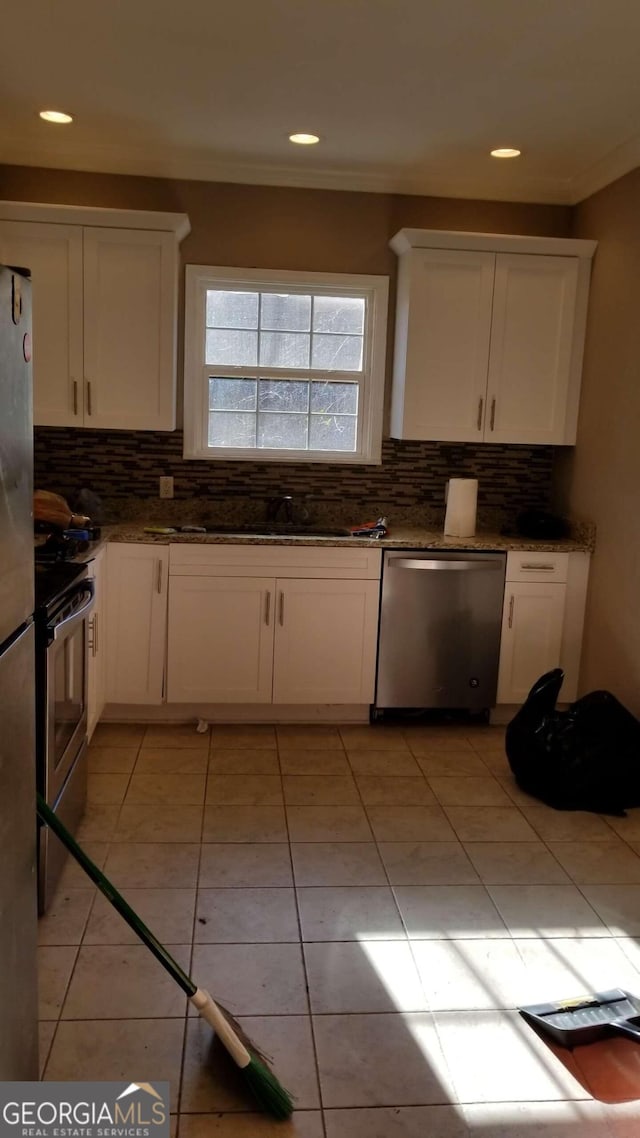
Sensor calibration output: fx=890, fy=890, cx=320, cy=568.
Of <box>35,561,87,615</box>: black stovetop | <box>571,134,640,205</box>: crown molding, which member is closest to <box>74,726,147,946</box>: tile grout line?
<box>35,561,87,615</box>: black stovetop

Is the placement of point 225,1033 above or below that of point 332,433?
below

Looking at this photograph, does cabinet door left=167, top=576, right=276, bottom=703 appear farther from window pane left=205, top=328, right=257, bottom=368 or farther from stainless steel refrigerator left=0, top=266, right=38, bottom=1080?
stainless steel refrigerator left=0, top=266, right=38, bottom=1080

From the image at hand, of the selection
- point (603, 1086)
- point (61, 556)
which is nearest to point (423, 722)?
point (61, 556)

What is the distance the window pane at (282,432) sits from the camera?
14.4 ft

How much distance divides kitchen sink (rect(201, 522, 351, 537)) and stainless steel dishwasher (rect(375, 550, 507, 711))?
1.35 feet

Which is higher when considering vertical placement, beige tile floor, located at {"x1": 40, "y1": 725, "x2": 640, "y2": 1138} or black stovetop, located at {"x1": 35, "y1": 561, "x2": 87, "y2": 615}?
black stovetop, located at {"x1": 35, "y1": 561, "x2": 87, "y2": 615}

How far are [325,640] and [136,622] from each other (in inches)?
33.4

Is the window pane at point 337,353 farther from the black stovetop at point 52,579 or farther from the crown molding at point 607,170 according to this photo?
the black stovetop at point 52,579

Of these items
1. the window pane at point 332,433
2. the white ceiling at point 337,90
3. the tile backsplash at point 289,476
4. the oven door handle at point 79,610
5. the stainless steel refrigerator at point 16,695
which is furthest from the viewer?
the window pane at point 332,433

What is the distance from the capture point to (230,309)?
14.0 feet

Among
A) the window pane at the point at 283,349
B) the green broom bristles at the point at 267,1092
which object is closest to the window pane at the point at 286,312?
the window pane at the point at 283,349

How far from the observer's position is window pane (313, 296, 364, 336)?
4.33m

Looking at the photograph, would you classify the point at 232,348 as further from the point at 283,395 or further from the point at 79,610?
the point at 79,610

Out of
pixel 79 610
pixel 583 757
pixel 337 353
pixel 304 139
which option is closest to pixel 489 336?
pixel 337 353
